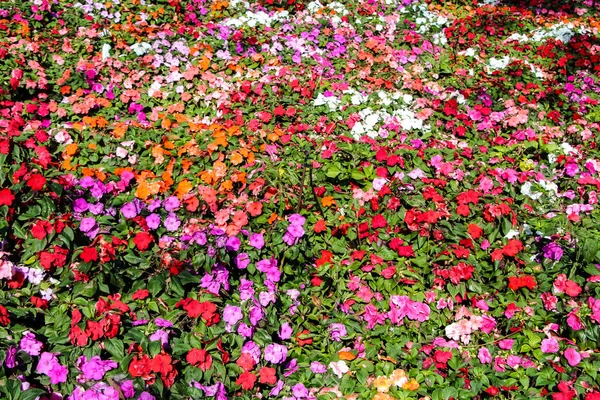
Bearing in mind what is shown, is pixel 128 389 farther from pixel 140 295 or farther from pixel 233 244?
pixel 233 244

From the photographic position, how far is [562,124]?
193 inches

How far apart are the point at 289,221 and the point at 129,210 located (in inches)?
43.3

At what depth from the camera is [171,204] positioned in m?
3.46

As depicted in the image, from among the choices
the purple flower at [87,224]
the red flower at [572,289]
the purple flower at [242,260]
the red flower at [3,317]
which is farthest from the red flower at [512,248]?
the red flower at [3,317]

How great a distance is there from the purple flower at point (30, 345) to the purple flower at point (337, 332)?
160cm

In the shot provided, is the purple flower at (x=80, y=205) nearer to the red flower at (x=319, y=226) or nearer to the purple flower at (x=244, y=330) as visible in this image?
the purple flower at (x=244, y=330)

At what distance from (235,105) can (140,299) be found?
241 cm

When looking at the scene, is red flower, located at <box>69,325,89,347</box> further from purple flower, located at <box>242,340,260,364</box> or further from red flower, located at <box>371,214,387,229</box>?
red flower, located at <box>371,214,387,229</box>

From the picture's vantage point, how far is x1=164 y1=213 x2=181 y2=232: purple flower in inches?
132

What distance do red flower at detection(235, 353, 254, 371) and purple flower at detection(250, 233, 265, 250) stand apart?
725 millimetres

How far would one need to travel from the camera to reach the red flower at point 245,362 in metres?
2.63

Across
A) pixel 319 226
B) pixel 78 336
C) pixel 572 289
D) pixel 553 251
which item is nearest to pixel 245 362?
pixel 78 336

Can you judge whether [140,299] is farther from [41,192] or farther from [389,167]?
[389,167]

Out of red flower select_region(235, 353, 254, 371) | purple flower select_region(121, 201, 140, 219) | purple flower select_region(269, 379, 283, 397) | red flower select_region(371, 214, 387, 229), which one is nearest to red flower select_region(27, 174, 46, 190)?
purple flower select_region(121, 201, 140, 219)
